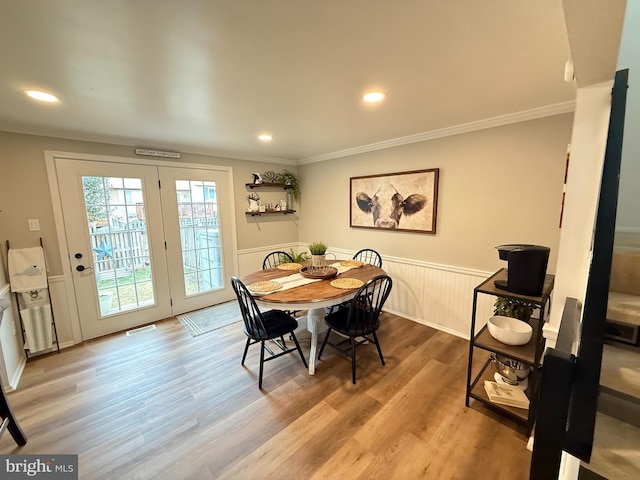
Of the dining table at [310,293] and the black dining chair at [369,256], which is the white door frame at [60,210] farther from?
the black dining chair at [369,256]

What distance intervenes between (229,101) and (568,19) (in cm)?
193

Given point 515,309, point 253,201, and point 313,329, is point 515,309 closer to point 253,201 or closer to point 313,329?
point 313,329

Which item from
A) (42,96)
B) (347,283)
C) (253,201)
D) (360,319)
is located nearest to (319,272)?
(347,283)

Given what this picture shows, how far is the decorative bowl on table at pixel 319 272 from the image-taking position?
263cm

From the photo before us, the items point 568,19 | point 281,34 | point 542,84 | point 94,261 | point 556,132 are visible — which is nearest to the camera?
point 568,19

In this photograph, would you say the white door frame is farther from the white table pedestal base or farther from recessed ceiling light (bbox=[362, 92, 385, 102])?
recessed ceiling light (bbox=[362, 92, 385, 102])

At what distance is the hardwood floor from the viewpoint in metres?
1.52

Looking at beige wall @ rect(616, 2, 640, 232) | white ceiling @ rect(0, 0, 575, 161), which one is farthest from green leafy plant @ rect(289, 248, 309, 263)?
beige wall @ rect(616, 2, 640, 232)

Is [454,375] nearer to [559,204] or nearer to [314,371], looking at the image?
[314,371]

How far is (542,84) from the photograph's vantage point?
1.76 metres

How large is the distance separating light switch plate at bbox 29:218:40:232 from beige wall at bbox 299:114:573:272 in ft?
12.3

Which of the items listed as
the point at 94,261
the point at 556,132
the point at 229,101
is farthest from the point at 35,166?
the point at 556,132

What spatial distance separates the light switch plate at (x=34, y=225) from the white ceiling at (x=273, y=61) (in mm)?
881

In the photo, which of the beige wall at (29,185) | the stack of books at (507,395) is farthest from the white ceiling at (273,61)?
the stack of books at (507,395)
